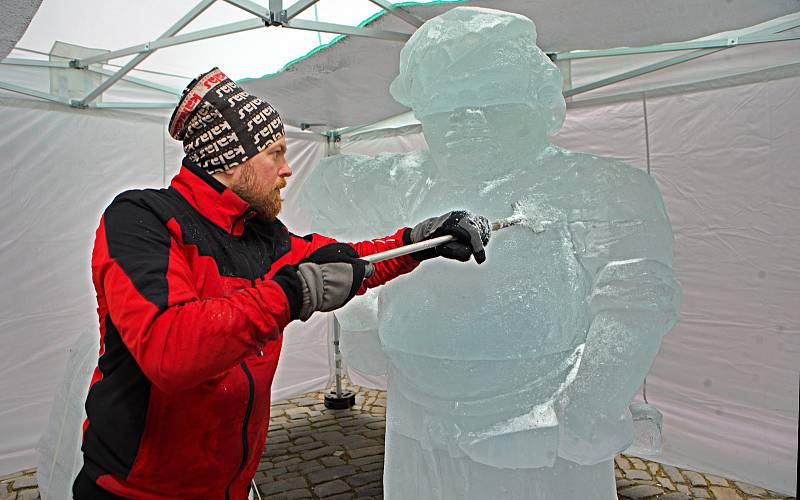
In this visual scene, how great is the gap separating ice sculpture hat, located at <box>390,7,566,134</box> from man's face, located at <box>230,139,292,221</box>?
66 cm

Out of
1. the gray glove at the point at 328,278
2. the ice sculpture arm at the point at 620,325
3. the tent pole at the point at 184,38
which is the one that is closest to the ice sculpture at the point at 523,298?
the ice sculpture arm at the point at 620,325

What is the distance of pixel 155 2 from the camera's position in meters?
3.10

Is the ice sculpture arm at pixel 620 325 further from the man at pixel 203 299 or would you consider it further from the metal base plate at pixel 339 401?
the metal base plate at pixel 339 401

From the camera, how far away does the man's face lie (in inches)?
58.9

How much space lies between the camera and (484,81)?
1.94 meters

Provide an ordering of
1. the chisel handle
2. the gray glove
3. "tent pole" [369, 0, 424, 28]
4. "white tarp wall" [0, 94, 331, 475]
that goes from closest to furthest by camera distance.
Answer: the gray glove < the chisel handle < "tent pole" [369, 0, 424, 28] < "white tarp wall" [0, 94, 331, 475]

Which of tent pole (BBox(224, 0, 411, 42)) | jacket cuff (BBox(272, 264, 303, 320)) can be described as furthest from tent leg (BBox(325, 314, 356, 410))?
jacket cuff (BBox(272, 264, 303, 320))

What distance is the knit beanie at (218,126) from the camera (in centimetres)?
148

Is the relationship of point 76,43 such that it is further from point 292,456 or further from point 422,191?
point 292,456

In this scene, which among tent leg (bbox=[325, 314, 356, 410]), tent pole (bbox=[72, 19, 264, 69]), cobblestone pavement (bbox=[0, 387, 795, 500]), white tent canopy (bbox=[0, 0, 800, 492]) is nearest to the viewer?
tent pole (bbox=[72, 19, 264, 69])

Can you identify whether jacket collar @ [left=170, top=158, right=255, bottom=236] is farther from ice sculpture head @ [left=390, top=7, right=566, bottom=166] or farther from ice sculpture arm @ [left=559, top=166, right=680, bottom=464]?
ice sculpture arm @ [left=559, top=166, right=680, bottom=464]

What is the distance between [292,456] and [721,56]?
11.9 ft

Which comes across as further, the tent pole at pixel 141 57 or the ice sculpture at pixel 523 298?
the tent pole at pixel 141 57

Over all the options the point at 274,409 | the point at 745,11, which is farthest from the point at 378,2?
the point at 274,409
